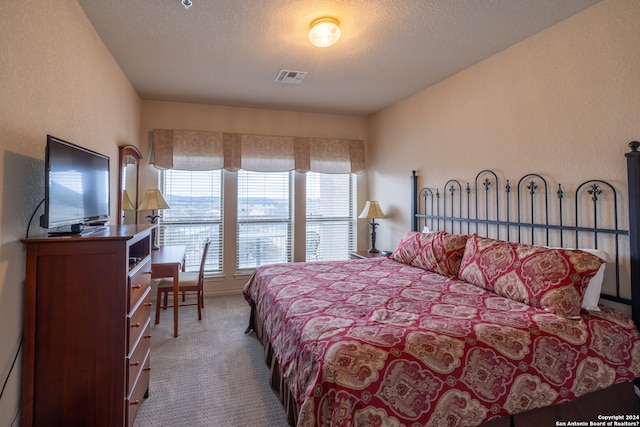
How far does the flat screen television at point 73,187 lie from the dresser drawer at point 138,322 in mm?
563

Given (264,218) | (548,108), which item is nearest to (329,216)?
(264,218)

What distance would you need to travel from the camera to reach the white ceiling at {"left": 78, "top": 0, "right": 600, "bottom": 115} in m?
2.26

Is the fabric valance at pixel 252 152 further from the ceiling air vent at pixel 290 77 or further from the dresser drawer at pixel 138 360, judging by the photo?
the dresser drawer at pixel 138 360

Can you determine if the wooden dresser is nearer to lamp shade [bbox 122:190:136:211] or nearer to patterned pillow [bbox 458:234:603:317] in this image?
lamp shade [bbox 122:190:136:211]

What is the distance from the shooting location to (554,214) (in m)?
2.50

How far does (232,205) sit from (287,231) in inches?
36.3

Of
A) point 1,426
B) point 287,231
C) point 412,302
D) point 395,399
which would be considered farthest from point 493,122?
point 1,426

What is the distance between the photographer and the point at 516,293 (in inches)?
83.1

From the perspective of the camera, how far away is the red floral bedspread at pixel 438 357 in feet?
4.49

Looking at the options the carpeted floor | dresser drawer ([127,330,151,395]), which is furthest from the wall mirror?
dresser drawer ([127,330,151,395])

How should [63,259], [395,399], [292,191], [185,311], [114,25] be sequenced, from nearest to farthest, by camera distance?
[395,399] < [63,259] < [114,25] < [185,311] < [292,191]

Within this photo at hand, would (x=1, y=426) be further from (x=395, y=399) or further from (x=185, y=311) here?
(x=185, y=311)

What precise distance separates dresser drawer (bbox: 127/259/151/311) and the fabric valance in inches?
99.8

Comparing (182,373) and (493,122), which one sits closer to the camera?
(182,373)
